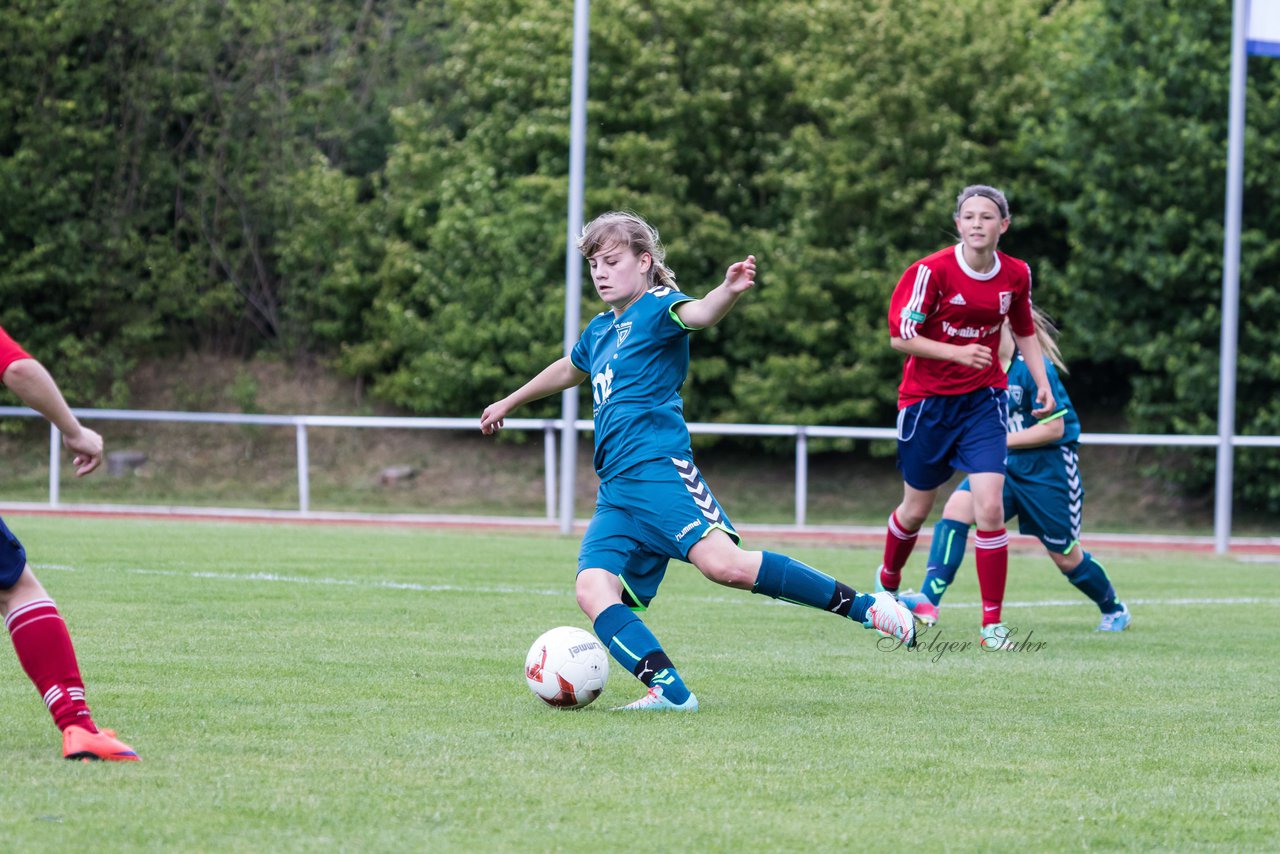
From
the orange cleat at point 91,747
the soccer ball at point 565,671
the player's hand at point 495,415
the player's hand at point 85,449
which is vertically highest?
the player's hand at point 85,449

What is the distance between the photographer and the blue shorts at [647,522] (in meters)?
5.91

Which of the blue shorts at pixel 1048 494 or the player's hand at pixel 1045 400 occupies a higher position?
the player's hand at pixel 1045 400

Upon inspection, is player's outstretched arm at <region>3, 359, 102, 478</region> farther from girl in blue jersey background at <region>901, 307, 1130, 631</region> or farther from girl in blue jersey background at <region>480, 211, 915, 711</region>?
girl in blue jersey background at <region>901, 307, 1130, 631</region>

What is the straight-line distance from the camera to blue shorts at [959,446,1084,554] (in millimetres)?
8977

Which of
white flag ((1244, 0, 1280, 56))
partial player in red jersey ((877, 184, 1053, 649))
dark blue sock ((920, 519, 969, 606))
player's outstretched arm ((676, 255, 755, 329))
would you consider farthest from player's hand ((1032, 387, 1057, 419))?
white flag ((1244, 0, 1280, 56))

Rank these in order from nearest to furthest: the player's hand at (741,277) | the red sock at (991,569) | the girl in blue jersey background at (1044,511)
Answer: the player's hand at (741,277), the red sock at (991,569), the girl in blue jersey background at (1044,511)

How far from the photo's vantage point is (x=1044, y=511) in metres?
9.02

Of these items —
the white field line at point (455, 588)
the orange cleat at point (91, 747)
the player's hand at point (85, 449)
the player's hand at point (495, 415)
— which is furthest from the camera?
the white field line at point (455, 588)

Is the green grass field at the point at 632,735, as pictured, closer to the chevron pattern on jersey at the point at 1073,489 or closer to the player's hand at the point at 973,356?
the chevron pattern on jersey at the point at 1073,489

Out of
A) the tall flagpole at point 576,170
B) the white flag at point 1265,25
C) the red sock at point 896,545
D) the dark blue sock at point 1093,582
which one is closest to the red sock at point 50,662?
the red sock at point 896,545

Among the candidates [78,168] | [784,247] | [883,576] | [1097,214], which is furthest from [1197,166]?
[78,168]

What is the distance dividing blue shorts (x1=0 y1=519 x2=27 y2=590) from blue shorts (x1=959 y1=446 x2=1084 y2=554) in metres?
5.56

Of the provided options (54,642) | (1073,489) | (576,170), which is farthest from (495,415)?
(576,170)

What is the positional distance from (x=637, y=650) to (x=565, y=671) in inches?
10.3
